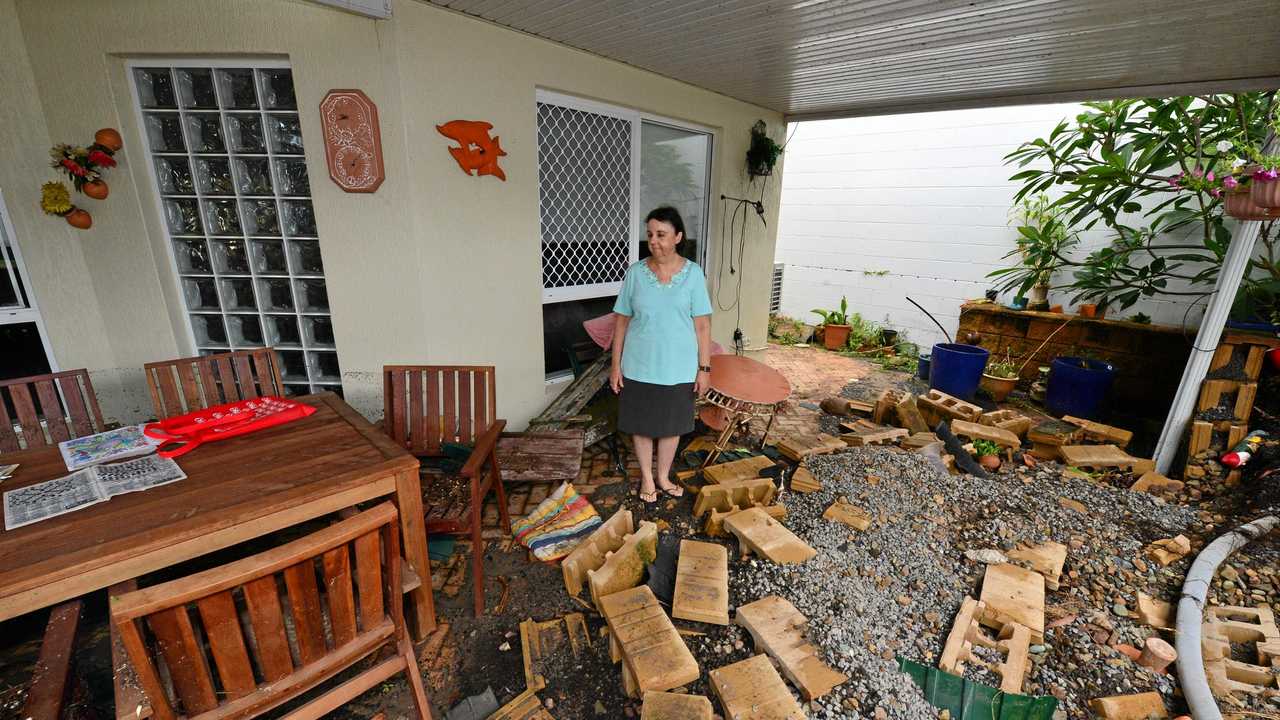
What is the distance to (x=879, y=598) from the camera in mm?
2277

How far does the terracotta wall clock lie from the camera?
2.86 m

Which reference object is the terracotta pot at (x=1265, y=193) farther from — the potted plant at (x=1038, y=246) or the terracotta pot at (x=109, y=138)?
the terracotta pot at (x=109, y=138)

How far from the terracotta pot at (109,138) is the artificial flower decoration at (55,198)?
0.33m

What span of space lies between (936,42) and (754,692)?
3847 mm

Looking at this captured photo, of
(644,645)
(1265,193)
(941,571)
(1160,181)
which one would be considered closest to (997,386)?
(1160,181)

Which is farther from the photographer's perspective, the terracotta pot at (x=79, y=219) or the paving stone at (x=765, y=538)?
the terracotta pot at (x=79, y=219)

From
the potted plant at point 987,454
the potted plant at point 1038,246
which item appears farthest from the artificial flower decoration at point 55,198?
the potted plant at point 1038,246

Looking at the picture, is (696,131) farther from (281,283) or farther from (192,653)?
(192,653)

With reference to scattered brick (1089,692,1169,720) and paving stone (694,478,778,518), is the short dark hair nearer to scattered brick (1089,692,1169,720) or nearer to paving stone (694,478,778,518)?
paving stone (694,478,778,518)

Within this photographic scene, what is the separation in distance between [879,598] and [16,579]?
9.80 feet

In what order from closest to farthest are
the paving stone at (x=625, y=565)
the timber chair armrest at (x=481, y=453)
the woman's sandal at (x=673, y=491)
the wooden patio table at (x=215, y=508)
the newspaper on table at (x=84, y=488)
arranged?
the wooden patio table at (x=215, y=508) → the newspaper on table at (x=84, y=488) → the timber chair armrest at (x=481, y=453) → the paving stone at (x=625, y=565) → the woman's sandal at (x=673, y=491)

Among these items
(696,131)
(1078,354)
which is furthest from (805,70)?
(1078,354)

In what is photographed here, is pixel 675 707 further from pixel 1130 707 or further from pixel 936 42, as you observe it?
pixel 936 42

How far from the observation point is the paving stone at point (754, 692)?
1.66m
